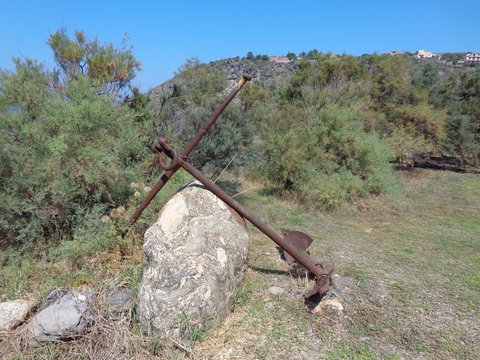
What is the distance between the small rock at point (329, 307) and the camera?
140 inches

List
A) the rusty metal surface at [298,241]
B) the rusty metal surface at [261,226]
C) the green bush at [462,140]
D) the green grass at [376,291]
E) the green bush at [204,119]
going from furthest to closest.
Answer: the green bush at [462,140]
the green bush at [204,119]
the rusty metal surface at [298,241]
the rusty metal surface at [261,226]
the green grass at [376,291]

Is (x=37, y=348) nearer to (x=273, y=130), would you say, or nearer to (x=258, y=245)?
(x=258, y=245)

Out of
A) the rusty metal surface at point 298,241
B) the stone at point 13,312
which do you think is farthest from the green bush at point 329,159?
the stone at point 13,312

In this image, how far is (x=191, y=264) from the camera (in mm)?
3213

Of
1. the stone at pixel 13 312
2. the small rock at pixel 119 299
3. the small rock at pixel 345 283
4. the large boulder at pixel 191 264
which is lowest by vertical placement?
the stone at pixel 13 312

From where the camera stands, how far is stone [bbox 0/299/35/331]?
339cm

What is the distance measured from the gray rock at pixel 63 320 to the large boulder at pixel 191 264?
62 centimetres

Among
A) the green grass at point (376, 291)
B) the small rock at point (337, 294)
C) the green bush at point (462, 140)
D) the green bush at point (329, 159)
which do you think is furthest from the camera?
the green bush at point (462, 140)

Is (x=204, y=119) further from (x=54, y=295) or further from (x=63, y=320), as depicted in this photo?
(x=63, y=320)

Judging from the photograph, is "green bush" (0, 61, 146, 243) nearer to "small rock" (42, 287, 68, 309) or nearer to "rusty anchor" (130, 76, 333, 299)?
"small rock" (42, 287, 68, 309)

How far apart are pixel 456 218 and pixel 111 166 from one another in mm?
7098

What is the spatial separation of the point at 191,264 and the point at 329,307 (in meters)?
1.56

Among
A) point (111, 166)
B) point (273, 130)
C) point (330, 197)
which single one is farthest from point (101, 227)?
point (273, 130)

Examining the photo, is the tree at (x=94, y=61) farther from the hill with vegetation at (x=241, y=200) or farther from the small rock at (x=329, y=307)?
the small rock at (x=329, y=307)
